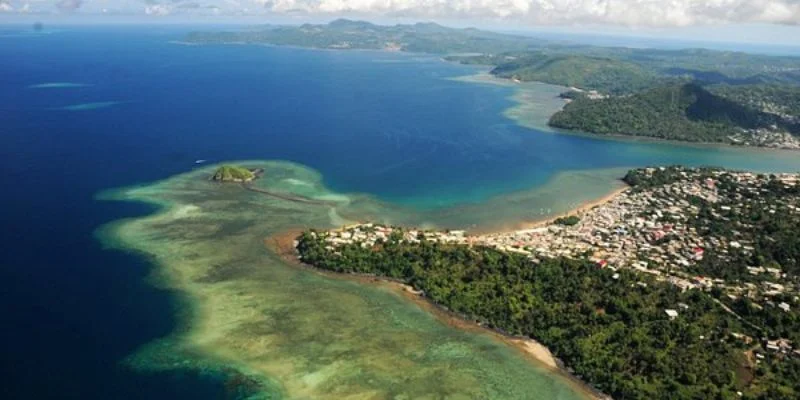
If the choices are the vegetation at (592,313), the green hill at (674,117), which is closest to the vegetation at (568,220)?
the vegetation at (592,313)

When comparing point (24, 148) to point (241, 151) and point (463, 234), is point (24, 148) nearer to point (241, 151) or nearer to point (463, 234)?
point (241, 151)

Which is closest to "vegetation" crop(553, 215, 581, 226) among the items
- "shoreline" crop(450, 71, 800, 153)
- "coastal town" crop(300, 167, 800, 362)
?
"coastal town" crop(300, 167, 800, 362)

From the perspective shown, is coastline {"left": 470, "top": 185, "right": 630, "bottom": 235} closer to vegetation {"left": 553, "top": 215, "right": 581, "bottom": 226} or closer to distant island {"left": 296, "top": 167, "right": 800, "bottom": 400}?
vegetation {"left": 553, "top": 215, "right": 581, "bottom": 226}

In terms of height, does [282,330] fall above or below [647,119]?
below

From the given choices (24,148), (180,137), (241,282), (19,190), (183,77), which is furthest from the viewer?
(183,77)

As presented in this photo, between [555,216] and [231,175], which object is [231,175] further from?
[555,216]

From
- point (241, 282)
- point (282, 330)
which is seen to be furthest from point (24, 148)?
point (282, 330)

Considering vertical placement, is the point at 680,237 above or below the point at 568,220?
above

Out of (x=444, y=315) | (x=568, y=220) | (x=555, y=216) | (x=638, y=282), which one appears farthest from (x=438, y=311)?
(x=555, y=216)
